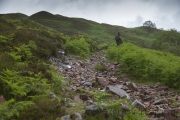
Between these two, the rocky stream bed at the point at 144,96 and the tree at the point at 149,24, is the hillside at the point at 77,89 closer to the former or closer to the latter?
the rocky stream bed at the point at 144,96

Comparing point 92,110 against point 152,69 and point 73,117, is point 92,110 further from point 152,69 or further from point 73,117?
point 152,69

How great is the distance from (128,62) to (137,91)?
411 centimetres

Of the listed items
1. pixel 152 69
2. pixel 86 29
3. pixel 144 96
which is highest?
pixel 86 29

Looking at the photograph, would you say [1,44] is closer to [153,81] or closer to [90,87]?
[90,87]

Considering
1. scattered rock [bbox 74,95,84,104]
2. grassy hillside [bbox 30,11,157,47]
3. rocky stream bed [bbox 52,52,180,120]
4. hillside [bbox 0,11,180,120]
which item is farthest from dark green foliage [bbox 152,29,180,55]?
scattered rock [bbox 74,95,84,104]

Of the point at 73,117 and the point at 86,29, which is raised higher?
the point at 86,29

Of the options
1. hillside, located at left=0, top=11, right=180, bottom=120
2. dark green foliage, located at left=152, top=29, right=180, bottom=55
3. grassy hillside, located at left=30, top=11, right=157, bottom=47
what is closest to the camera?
hillside, located at left=0, top=11, right=180, bottom=120

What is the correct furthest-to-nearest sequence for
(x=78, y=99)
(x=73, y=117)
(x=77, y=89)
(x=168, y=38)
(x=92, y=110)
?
(x=168, y=38) < (x=77, y=89) < (x=78, y=99) < (x=92, y=110) < (x=73, y=117)

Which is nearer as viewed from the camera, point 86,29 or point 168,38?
point 168,38

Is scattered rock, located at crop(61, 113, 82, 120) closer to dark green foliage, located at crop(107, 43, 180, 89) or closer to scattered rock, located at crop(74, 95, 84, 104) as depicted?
scattered rock, located at crop(74, 95, 84, 104)

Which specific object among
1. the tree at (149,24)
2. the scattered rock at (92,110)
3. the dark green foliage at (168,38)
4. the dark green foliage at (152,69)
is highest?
the tree at (149,24)

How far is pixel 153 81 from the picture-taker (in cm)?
1004

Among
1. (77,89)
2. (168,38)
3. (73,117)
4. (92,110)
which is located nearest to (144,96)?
(77,89)

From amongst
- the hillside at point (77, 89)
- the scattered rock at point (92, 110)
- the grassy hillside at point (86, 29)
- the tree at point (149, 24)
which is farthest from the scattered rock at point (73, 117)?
the tree at point (149, 24)
